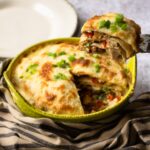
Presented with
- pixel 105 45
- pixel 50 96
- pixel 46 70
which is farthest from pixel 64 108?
pixel 105 45

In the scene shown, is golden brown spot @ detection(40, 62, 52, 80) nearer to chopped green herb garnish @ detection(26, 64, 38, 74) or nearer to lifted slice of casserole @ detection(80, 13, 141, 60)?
chopped green herb garnish @ detection(26, 64, 38, 74)

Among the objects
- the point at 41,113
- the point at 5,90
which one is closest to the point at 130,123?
the point at 41,113

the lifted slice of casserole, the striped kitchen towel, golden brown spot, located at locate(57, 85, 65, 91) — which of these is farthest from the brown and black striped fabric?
the lifted slice of casserole

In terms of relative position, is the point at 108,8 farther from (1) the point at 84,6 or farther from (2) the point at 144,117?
(2) the point at 144,117

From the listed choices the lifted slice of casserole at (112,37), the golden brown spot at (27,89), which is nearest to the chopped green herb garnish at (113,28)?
the lifted slice of casserole at (112,37)

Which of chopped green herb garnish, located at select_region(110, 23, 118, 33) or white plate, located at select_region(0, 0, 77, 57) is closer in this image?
chopped green herb garnish, located at select_region(110, 23, 118, 33)

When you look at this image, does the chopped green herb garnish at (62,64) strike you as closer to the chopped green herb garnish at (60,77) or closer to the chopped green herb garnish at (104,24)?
the chopped green herb garnish at (60,77)

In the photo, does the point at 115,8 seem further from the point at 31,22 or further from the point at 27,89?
the point at 27,89
